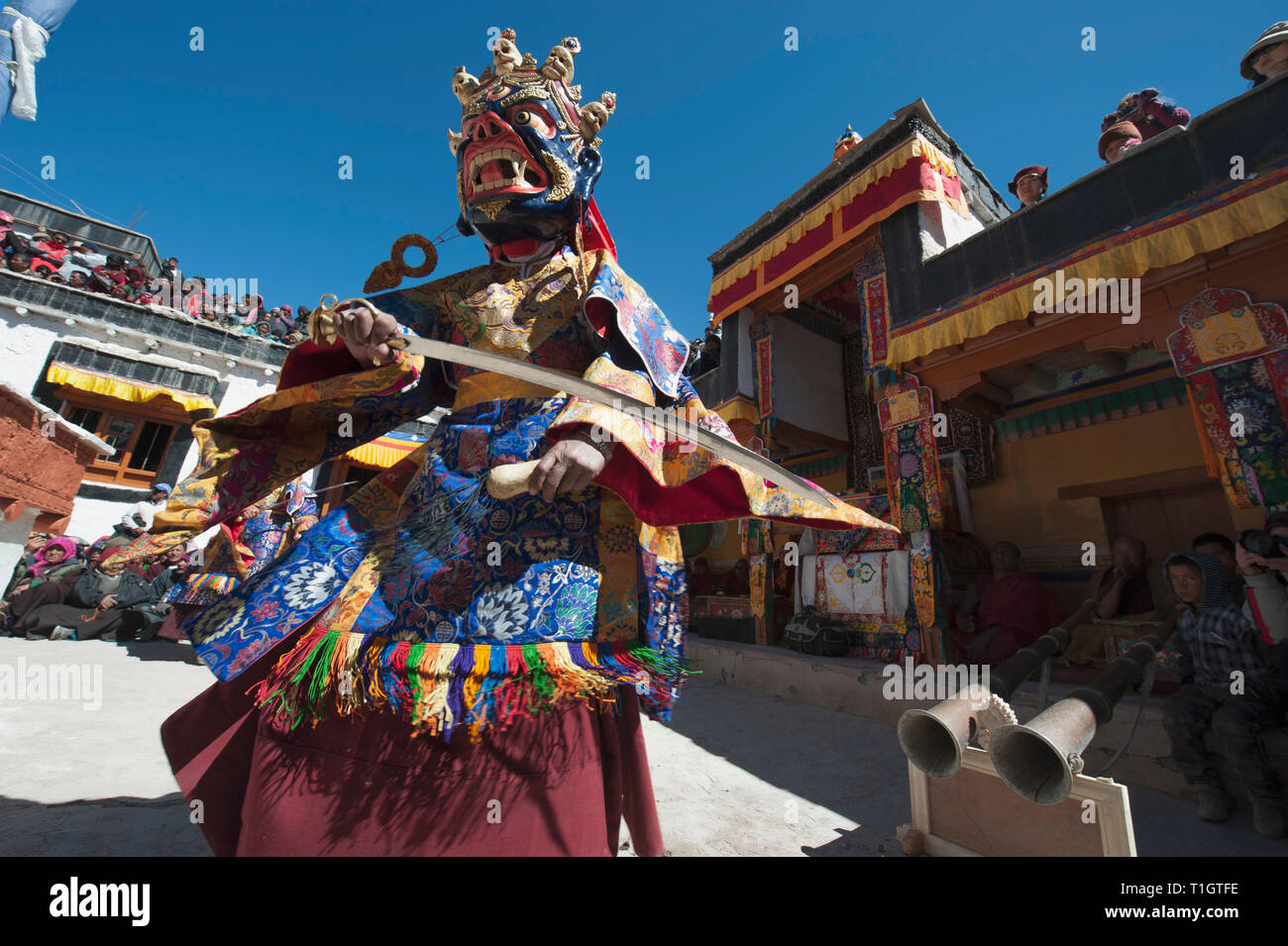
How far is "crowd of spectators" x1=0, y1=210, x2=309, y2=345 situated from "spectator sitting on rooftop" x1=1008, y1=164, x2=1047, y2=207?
44.0 feet

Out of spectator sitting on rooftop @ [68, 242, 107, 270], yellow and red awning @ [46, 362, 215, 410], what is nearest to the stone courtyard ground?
yellow and red awning @ [46, 362, 215, 410]

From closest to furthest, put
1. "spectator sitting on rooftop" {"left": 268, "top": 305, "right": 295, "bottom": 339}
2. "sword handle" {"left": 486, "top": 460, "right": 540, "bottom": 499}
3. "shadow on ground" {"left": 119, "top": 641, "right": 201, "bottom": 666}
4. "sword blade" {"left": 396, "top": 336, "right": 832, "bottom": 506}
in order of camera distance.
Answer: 1. "sword handle" {"left": 486, "top": 460, "right": 540, "bottom": 499}
2. "sword blade" {"left": 396, "top": 336, "right": 832, "bottom": 506}
3. "shadow on ground" {"left": 119, "top": 641, "right": 201, "bottom": 666}
4. "spectator sitting on rooftop" {"left": 268, "top": 305, "right": 295, "bottom": 339}

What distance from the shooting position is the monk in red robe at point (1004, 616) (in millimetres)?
4973

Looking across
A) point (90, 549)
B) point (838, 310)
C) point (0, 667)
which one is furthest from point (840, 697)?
point (90, 549)

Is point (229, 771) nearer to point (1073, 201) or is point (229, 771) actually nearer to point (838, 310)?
point (1073, 201)

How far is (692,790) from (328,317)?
276 centimetres

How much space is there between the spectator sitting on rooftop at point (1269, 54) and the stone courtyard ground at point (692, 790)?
16.6ft

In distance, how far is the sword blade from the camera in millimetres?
1236

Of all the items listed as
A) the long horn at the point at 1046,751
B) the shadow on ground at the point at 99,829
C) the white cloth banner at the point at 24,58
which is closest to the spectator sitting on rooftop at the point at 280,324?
the white cloth banner at the point at 24,58

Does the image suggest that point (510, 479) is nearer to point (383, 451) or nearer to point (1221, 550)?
point (1221, 550)

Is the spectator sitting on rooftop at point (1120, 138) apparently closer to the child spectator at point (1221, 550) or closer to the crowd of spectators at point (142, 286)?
the child spectator at point (1221, 550)

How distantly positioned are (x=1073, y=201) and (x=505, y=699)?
5.74m

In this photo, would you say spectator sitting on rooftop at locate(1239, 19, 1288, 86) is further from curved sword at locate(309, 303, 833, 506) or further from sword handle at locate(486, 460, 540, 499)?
sword handle at locate(486, 460, 540, 499)
